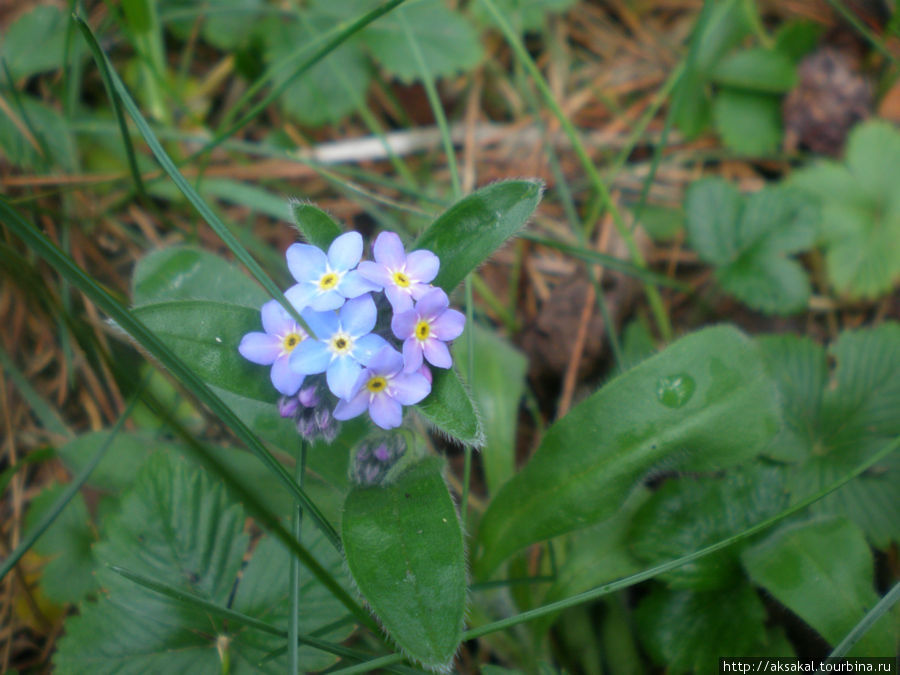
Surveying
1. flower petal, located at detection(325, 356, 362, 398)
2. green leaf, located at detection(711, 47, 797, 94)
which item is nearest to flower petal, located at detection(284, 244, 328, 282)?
flower petal, located at detection(325, 356, 362, 398)

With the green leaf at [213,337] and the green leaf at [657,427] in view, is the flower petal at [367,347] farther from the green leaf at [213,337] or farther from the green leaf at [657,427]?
the green leaf at [657,427]

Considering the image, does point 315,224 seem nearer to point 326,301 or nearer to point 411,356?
point 326,301

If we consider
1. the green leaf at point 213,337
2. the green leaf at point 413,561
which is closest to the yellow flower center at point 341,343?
the green leaf at point 213,337

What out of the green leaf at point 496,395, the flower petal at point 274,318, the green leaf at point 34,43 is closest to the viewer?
the flower petal at point 274,318

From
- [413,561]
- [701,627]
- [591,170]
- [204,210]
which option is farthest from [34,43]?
[701,627]

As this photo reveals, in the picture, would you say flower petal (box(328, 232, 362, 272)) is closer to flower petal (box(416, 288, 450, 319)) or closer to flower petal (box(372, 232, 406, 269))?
flower petal (box(372, 232, 406, 269))

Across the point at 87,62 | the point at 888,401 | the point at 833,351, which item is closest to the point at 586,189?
the point at 833,351
